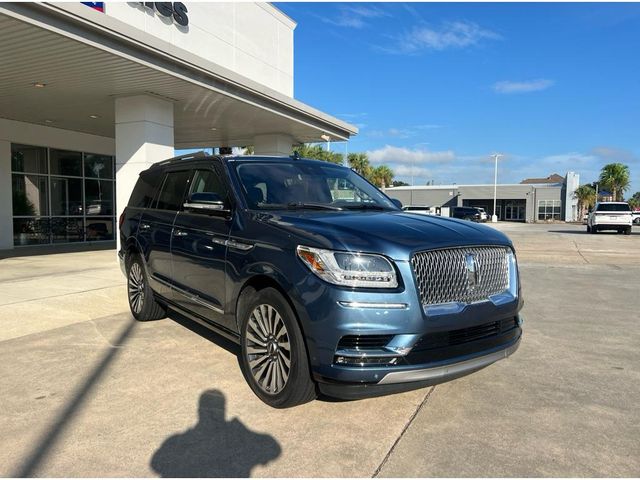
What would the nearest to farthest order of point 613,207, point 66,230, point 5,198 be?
point 5,198 < point 66,230 < point 613,207

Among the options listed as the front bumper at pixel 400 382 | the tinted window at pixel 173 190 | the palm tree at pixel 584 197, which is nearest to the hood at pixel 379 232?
the front bumper at pixel 400 382

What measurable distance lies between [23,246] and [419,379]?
17.3 metres

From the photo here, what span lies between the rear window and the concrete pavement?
2609 cm

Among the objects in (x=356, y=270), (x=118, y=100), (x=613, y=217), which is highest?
(x=118, y=100)

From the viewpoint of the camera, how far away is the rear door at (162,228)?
5355mm

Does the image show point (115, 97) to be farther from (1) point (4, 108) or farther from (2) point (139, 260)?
(2) point (139, 260)

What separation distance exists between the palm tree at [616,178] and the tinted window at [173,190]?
295 ft

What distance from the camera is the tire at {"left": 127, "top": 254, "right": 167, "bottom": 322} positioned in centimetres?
600

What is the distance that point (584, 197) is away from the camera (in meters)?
72.4

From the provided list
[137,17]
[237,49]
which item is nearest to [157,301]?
[137,17]

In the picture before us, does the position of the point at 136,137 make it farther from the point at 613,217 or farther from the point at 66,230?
the point at 613,217

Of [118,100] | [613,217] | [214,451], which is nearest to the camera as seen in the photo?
[214,451]

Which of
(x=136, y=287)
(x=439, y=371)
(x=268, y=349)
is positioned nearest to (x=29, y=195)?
(x=136, y=287)

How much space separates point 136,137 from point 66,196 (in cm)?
A: 820
